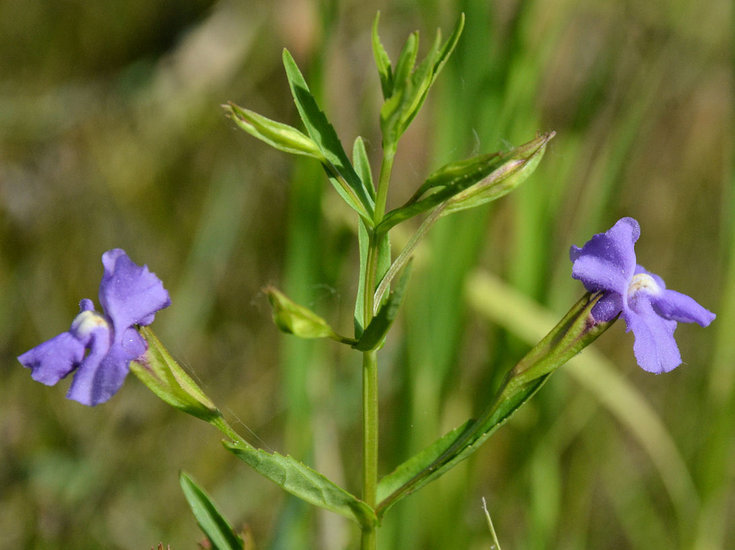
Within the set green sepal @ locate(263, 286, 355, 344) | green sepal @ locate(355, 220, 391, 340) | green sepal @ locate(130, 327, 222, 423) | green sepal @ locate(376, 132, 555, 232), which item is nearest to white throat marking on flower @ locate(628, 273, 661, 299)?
green sepal @ locate(376, 132, 555, 232)

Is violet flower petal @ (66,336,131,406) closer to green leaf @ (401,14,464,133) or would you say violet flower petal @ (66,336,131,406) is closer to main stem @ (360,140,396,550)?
main stem @ (360,140,396,550)

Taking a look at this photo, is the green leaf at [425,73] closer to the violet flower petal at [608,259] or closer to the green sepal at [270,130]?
the green sepal at [270,130]

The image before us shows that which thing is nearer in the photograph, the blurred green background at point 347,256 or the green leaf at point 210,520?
the green leaf at point 210,520

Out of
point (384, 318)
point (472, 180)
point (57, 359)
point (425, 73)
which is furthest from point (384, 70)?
point (57, 359)

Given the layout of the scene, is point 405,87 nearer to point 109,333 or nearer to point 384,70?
point 384,70

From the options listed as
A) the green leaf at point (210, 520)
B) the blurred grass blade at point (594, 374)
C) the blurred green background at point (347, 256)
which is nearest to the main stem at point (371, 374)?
the green leaf at point (210, 520)

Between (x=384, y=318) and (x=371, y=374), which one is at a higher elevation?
(x=384, y=318)
